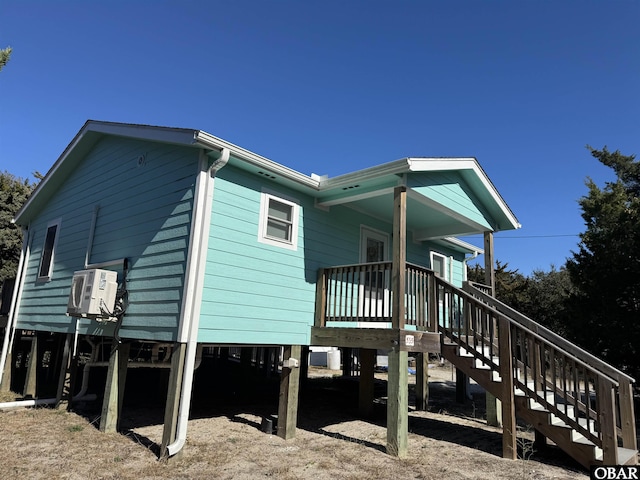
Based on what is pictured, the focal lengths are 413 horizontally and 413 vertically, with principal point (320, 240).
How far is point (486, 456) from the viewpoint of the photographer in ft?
21.0

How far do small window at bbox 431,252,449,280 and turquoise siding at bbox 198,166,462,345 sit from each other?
478cm

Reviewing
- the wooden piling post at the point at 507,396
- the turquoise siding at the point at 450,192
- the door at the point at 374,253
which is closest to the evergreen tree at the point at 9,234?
the door at the point at 374,253

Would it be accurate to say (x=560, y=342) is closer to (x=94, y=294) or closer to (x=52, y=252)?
(x=94, y=294)

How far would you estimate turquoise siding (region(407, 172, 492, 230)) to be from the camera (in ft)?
24.2

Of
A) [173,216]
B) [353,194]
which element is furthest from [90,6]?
[353,194]

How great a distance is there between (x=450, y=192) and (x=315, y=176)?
2720mm

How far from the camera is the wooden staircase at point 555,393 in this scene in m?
5.19

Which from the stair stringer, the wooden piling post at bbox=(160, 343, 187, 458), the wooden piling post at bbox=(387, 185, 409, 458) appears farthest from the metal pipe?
the stair stringer

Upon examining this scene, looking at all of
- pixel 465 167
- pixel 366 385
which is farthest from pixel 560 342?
pixel 366 385

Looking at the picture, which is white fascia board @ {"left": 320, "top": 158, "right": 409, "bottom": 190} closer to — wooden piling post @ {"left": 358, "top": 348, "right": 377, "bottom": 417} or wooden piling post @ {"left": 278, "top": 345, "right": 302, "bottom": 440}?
wooden piling post @ {"left": 278, "top": 345, "right": 302, "bottom": 440}

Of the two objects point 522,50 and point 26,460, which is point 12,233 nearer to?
point 26,460

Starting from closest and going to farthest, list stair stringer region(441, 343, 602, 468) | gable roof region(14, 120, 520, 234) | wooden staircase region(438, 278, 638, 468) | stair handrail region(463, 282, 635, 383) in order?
wooden staircase region(438, 278, 638, 468) → stair stringer region(441, 343, 602, 468) → stair handrail region(463, 282, 635, 383) → gable roof region(14, 120, 520, 234)

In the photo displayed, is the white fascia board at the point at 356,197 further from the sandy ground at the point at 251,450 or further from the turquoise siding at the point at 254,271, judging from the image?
the sandy ground at the point at 251,450

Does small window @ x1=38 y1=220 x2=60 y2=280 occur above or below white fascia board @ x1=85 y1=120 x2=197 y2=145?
below
